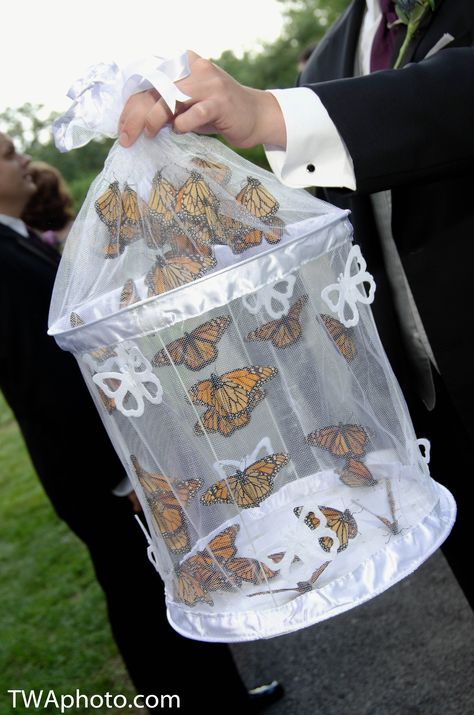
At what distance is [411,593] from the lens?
3.54 metres

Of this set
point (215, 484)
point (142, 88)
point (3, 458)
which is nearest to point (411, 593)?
point (215, 484)

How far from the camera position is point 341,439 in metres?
1.44

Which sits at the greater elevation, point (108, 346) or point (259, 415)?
point (108, 346)

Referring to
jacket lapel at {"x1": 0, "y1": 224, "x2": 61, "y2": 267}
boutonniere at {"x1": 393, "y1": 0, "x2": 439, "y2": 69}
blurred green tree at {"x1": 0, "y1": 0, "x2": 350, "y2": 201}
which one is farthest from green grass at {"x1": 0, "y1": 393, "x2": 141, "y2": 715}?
blurred green tree at {"x1": 0, "y1": 0, "x2": 350, "y2": 201}

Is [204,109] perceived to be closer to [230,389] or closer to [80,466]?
[230,389]

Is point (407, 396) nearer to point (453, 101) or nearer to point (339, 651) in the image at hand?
point (453, 101)

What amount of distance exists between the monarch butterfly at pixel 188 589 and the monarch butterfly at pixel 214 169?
0.78m

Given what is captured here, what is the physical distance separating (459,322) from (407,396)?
32 cm

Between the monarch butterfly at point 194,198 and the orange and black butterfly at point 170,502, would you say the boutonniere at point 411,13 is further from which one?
the orange and black butterfly at point 170,502

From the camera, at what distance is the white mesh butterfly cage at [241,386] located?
4.47 ft

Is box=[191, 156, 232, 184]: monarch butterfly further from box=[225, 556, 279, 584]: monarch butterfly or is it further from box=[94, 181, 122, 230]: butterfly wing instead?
box=[225, 556, 279, 584]: monarch butterfly

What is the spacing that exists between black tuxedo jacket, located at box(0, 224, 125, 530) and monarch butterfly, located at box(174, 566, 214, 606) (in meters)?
1.17

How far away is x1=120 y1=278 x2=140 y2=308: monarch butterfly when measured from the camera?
1.41 m

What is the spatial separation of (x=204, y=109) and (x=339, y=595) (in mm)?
906
